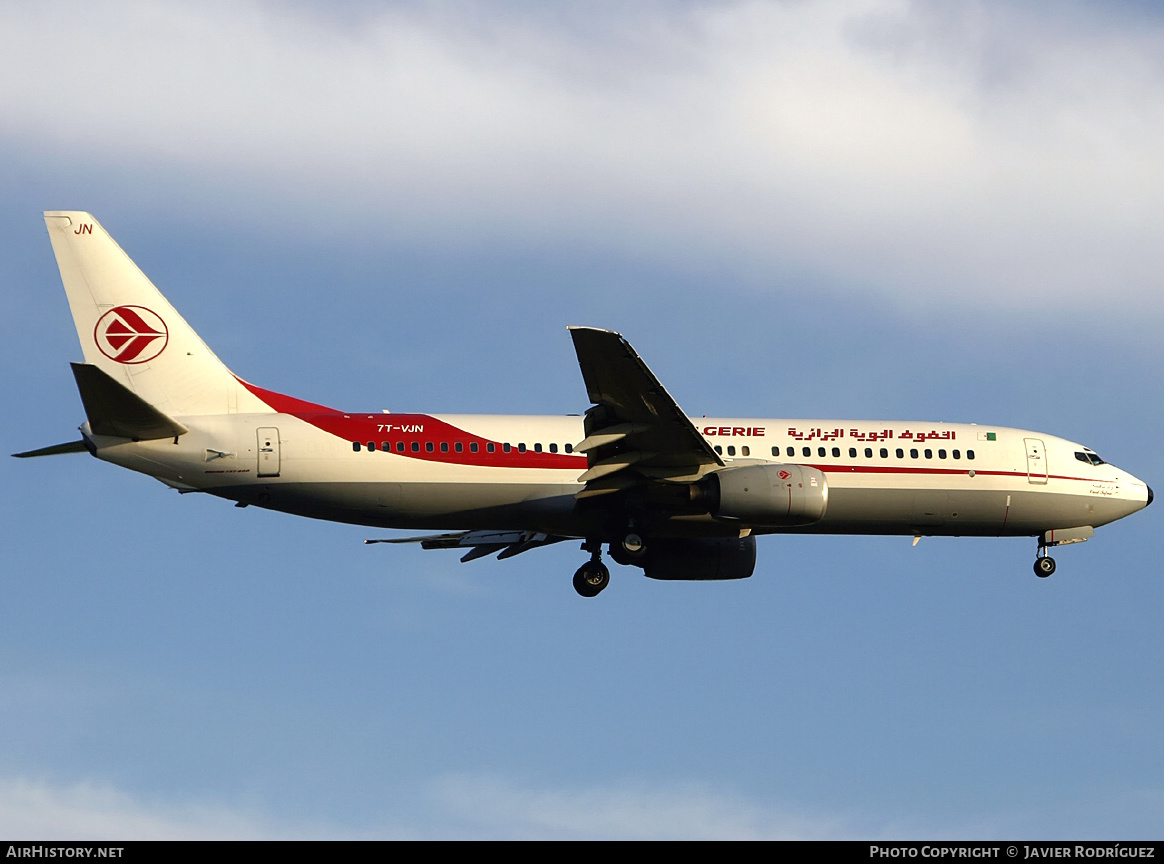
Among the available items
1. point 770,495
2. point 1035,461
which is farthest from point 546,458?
point 1035,461

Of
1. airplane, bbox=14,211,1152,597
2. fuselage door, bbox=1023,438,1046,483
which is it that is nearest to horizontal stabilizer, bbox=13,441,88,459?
airplane, bbox=14,211,1152,597

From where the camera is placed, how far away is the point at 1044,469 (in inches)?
1580

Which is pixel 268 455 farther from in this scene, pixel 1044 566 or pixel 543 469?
pixel 1044 566

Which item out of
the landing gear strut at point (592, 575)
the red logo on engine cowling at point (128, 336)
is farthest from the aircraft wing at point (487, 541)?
the red logo on engine cowling at point (128, 336)

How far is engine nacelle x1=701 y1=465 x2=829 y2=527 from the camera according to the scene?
114 feet

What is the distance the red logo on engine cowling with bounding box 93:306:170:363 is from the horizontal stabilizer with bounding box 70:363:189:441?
2.62 metres

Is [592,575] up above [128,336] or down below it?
below

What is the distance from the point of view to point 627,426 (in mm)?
34281

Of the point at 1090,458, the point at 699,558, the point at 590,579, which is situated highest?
the point at 1090,458

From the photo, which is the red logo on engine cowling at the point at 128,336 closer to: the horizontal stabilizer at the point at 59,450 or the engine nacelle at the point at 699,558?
the horizontal stabilizer at the point at 59,450

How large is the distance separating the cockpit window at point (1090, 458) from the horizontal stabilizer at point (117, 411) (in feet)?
82.3

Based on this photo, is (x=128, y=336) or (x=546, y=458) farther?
(x=546, y=458)

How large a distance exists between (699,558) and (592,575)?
3.51 meters

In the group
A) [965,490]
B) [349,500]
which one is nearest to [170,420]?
[349,500]
